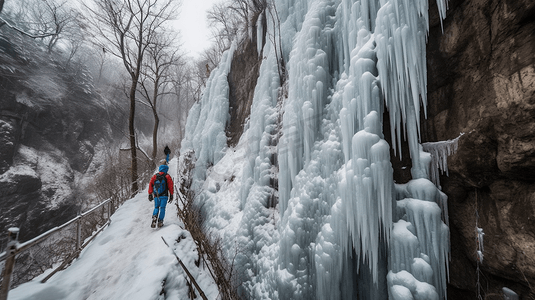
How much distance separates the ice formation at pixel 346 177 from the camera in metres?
2.63

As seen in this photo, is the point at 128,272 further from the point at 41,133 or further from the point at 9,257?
the point at 41,133

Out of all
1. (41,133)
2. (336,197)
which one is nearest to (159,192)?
(336,197)

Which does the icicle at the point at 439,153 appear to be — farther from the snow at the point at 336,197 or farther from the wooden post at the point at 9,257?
the wooden post at the point at 9,257

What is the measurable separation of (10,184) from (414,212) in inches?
861

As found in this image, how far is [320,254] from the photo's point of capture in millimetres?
3275

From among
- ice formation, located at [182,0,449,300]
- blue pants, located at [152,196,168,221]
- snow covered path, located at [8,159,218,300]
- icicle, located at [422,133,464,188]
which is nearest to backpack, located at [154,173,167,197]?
blue pants, located at [152,196,168,221]

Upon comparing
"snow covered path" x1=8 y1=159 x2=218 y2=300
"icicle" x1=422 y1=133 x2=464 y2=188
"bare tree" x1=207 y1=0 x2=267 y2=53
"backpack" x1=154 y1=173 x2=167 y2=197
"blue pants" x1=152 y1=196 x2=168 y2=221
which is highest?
"bare tree" x1=207 y1=0 x2=267 y2=53

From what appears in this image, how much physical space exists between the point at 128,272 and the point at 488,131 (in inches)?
213

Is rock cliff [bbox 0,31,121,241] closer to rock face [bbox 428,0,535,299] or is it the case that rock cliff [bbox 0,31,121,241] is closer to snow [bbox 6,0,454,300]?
snow [bbox 6,0,454,300]

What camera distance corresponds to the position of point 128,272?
3.31m

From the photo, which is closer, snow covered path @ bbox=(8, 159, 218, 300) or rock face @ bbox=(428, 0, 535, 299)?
rock face @ bbox=(428, 0, 535, 299)

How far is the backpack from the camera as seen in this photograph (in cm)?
491

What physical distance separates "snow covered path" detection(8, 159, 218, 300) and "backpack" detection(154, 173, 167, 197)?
33.9 inches

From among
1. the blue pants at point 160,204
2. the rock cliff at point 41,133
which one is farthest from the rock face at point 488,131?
the rock cliff at point 41,133
